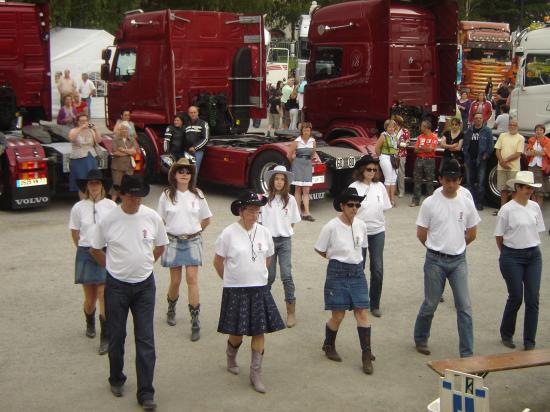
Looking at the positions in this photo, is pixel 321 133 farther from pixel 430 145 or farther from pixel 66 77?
pixel 66 77

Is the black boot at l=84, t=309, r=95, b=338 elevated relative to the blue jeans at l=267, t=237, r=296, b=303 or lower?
lower

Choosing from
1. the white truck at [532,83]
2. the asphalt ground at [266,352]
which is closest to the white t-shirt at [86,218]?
the asphalt ground at [266,352]

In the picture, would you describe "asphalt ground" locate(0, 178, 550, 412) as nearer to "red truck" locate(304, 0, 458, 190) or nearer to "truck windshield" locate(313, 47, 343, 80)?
"red truck" locate(304, 0, 458, 190)

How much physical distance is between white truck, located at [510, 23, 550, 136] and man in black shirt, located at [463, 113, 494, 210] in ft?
5.96

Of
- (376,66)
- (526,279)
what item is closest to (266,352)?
(526,279)

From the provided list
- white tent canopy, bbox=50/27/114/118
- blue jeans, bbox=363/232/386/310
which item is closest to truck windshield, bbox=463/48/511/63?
white tent canopy, bbox=50/27/114/118

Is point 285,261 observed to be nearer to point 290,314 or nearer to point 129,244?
point 290,314

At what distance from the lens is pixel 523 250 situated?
7.27m

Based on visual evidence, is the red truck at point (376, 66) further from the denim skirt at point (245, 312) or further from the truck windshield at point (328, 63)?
the denim skirt at point (245, 312)

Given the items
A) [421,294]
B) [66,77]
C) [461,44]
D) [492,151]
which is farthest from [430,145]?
[461,44]

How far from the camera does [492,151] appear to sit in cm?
1400

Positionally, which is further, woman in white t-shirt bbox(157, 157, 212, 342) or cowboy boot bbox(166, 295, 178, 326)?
cowboy boot bbox(166, 295, 178, 326)

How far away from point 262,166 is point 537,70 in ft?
19.6

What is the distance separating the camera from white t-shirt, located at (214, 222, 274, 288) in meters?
6.27
